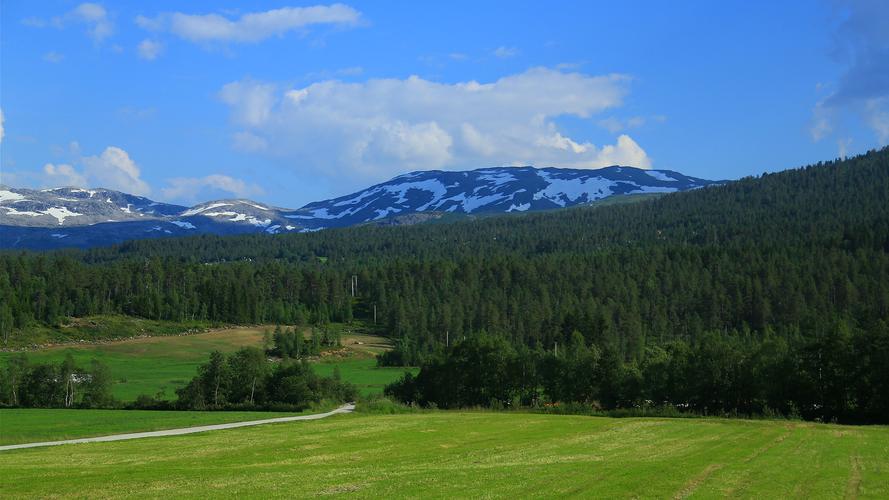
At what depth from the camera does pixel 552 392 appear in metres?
86.9

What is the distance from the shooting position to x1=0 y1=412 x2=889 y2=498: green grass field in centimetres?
2744

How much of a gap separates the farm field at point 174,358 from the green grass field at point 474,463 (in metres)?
45.9

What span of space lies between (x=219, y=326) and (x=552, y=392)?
102 meters

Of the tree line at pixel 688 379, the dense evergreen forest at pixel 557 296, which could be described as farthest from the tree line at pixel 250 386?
→ the dense evergreen forest at pixel 557 296

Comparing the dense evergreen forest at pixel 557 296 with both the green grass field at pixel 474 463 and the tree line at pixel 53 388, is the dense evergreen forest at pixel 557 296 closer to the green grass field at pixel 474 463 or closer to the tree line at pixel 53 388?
the tree line at pixel 53 388

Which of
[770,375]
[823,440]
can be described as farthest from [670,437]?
[770,375]

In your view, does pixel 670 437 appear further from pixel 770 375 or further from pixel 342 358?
pixel 342 358

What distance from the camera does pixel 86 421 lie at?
6550cm

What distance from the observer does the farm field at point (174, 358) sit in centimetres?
10256

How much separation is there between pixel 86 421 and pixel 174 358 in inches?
2853

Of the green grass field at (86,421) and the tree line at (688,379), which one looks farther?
the tree line at (688,379)

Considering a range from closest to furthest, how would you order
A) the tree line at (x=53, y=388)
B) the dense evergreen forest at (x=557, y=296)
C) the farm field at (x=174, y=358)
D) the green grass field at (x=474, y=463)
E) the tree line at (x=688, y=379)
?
the green grass field at (x=474, y=463)
the tree line at (x=688, y=379)
the tree line at (x=53, y=388)
the farm field at (x=174, y=358)
the dense evergreen forest at (x=557, y=296)

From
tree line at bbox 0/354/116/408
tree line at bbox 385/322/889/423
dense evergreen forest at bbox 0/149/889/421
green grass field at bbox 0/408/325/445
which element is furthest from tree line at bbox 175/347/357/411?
dense evergreen forest at bbox 0/149/889/421

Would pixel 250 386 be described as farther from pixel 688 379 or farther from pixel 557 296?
pixel 557 296
